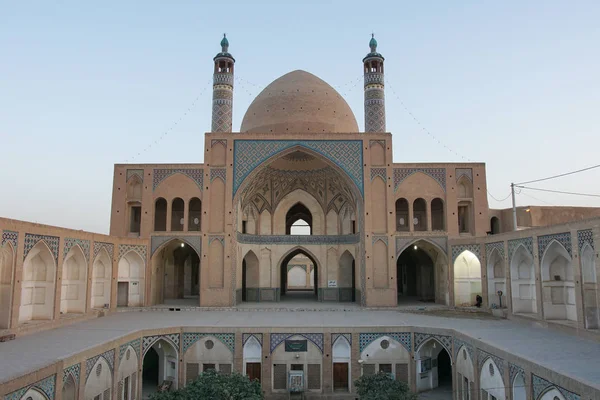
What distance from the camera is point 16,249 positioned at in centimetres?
875

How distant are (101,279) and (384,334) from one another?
7.89m

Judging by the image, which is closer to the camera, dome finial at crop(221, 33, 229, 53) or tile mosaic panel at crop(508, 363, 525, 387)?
tile mosaic panel at crop(508, 363, 525, 387)

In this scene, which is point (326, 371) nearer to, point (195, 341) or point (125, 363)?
point (195, 341)

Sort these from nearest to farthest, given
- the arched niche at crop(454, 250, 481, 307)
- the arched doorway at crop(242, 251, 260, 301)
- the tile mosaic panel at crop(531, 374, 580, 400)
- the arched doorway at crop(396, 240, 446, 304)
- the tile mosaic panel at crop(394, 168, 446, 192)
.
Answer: the tile mosaic panel at crop(531, 374, 580, 400), the arched niche at crop(454, 250, 481, 307), the tile mosaic panel at crop(394, 168, 446, 192), the arched doorway at crop(396, 240, 446, 304), the arched doorway at crop(242, 251, 260, 301)

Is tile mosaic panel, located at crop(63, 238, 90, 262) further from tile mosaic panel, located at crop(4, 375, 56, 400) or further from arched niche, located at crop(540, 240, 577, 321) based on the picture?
arched niche, located at crop(540, 240, 577, 321)

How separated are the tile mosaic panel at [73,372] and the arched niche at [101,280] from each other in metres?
6.11

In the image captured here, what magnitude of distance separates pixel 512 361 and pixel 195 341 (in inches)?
246

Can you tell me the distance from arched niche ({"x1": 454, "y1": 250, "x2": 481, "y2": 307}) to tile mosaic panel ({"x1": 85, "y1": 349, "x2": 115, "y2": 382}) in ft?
33.1

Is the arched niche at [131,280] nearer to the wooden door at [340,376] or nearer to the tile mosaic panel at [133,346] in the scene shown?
the tile mosaic panel at [133,346]

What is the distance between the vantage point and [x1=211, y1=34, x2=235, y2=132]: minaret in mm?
17831

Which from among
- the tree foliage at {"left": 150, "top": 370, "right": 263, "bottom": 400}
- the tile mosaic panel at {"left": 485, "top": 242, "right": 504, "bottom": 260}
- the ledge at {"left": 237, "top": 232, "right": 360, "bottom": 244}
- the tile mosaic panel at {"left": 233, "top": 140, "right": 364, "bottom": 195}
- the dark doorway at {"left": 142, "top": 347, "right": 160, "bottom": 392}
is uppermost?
the tile mosaic panel at {"left": 233, "top": 140, "right": 364, "bottom": 195}

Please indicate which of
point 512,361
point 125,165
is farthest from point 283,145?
point 512,361

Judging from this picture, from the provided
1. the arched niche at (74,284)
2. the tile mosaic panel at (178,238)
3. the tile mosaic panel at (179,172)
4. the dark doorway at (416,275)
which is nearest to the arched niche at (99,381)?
the arched niche at (74,284)

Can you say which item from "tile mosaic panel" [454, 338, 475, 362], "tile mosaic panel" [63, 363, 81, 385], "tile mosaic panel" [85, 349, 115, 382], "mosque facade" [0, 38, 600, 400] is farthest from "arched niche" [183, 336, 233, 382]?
"tile mosaic panel" [454, 338, 475, 362]
